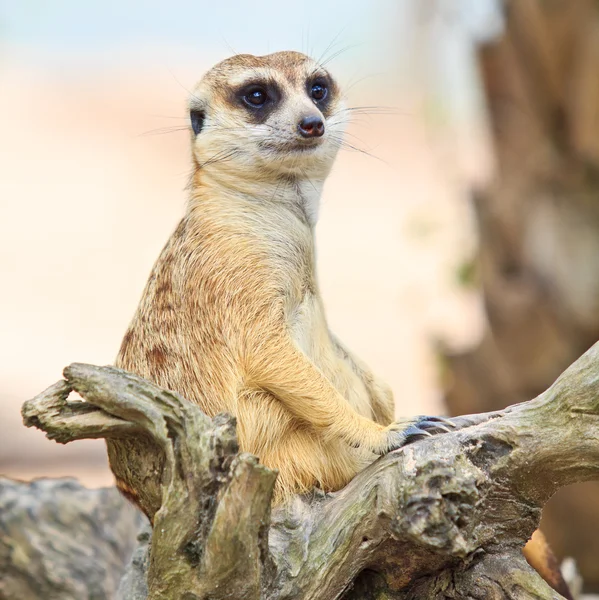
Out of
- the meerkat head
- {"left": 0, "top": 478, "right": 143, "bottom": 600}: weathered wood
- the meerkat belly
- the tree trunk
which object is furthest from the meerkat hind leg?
the tree trunk

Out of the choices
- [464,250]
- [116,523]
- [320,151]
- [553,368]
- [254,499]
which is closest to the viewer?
[254,499]

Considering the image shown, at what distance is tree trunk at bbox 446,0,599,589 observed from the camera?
18.3 ft

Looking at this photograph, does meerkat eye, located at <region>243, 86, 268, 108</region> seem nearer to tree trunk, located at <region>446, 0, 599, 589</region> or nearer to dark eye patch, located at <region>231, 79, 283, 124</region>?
dark eye patch, located at <region>231, 79, 283, 124</region>

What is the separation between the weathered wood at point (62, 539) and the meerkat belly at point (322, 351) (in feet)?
4.82

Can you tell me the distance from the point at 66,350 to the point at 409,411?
329cm

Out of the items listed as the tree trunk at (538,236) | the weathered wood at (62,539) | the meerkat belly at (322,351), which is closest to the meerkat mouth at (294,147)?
the meerkat belly at (322,351)

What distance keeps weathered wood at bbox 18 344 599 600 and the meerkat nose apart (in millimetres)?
962

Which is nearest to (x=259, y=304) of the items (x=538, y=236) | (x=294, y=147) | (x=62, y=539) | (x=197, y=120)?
(x=294, y=147)

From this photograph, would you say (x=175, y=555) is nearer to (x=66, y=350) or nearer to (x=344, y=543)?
(x=344, y=543)

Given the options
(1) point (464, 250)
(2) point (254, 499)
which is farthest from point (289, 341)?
(1) point (464, 250)

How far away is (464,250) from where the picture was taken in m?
6.88

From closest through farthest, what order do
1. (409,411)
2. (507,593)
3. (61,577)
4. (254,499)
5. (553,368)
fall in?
(254,499) < (507,593) < (61,577) < (553,368) < (409,411)

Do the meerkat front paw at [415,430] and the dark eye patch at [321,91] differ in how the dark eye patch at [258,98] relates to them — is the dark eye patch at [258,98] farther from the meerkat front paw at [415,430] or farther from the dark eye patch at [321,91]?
the meerkat front paw at [415,430]

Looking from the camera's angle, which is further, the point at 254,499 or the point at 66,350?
the point at 66,350
